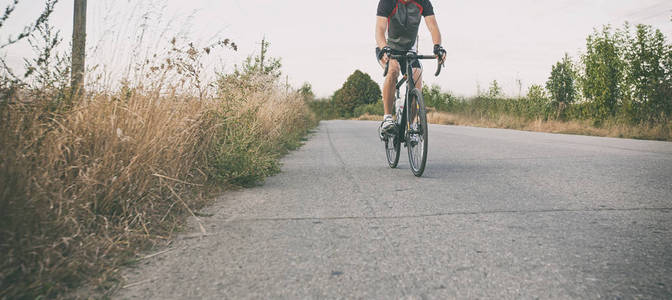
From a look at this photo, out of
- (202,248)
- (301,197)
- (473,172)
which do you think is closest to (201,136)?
(301,197)

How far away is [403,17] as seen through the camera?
5.07 metres

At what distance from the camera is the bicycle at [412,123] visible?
15.3 feet

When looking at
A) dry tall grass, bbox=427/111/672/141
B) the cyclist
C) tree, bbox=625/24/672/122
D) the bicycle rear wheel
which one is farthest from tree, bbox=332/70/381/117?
the cyclist

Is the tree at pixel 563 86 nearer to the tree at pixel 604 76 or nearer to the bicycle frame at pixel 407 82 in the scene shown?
the tree at pixel 604 76

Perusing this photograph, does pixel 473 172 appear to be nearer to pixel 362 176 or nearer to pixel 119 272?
pixel 362 176

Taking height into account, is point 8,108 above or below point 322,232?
above

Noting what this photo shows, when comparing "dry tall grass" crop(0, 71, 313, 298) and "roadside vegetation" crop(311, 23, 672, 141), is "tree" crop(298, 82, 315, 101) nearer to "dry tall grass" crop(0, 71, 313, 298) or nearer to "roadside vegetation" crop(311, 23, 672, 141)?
Result: "roadside vegetation" crop(311, 23, 672, 141)

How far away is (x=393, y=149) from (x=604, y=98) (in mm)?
14828

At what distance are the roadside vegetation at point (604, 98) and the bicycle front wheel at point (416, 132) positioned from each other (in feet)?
32.2

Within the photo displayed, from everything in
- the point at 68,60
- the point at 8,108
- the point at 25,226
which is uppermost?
the point at 68,60

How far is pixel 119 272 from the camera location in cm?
190

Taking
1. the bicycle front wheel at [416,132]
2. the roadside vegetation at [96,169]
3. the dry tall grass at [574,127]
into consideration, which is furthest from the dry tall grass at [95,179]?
the dry tall grass at [574,127]

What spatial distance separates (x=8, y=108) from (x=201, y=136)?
1.96 metres

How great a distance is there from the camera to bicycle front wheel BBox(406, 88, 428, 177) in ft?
15.1
